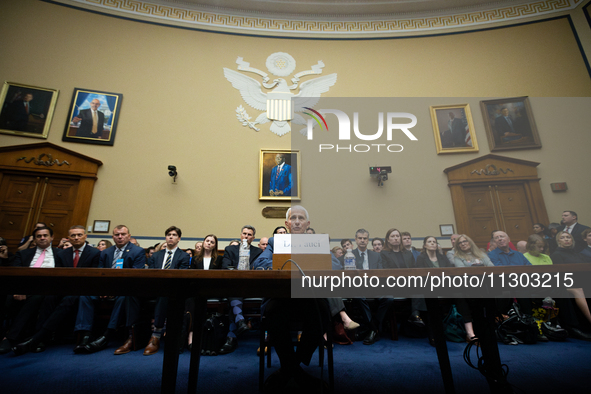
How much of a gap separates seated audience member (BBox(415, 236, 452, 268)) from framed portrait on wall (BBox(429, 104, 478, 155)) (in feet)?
9.78

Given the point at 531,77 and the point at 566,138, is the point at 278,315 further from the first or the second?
the point at 531,77

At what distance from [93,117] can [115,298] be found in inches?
167

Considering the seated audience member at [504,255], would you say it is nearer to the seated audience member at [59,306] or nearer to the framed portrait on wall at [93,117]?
the seated audience member at [59,306]

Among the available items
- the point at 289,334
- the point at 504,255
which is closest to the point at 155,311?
the point at 289,334

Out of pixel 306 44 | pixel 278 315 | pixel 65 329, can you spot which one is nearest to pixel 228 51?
pixel 306 44

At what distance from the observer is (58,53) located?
236 inches

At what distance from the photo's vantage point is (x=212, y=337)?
105 inches

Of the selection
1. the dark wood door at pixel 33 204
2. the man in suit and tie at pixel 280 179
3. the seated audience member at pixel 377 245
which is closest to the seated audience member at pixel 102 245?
the dark wood door at pixel 33 204

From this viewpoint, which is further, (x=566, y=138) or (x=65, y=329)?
(x=566, y=138)

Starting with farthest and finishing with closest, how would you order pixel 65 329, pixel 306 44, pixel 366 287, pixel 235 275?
pixel 306 44 → pixel 65 329 → pixel 366 287 → pixel 235 275

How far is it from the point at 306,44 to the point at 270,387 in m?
7.21

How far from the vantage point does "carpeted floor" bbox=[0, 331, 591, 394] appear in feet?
6.01

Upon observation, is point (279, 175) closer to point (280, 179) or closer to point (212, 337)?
point (280, 179)

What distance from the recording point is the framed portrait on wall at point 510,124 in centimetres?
612
